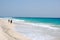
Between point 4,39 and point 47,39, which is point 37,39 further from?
point 4,39

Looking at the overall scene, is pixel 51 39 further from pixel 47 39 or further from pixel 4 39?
pixel 4 39

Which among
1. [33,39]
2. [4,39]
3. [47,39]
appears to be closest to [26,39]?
[33,39]

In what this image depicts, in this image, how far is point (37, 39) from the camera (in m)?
9.83

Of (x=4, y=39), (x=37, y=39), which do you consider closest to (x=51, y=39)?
(x=37, y=39)

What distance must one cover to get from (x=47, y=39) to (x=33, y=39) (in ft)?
3.65

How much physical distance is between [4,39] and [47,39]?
3.65 m

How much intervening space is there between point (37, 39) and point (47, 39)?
834 mm

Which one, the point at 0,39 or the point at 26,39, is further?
the point at 26,39

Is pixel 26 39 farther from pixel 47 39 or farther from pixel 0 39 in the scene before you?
pixel 0 39

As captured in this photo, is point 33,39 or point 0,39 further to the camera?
point 33,39

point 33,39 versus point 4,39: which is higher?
point 4,39

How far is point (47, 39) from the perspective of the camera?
1011 cm

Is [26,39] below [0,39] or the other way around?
below

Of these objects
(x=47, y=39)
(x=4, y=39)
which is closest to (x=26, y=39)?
(x=47, y=39)
